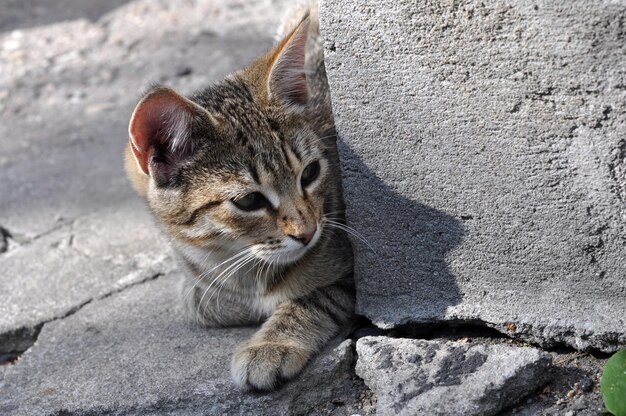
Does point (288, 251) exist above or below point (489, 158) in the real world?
below

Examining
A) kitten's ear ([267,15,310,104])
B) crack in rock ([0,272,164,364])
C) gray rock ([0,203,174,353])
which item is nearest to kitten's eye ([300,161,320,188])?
kitten's ear ([267,15,310,104])

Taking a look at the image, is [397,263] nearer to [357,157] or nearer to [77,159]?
[357,157]

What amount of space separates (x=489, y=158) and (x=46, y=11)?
18.4 feet

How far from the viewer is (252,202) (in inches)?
118

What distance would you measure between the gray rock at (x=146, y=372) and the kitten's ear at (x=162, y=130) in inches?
26.7

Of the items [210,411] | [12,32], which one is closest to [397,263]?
[210,411]

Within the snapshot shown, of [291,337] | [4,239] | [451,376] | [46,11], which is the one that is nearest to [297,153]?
[291,337]

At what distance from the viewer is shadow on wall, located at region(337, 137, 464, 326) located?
293cm

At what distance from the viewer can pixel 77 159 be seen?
5.33 metres

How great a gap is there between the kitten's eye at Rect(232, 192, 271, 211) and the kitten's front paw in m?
0.48

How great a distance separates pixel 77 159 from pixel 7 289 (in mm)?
1469

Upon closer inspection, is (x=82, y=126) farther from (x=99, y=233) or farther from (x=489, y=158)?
(x=489, y=158)

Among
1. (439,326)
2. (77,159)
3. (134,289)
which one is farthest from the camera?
(77,159)

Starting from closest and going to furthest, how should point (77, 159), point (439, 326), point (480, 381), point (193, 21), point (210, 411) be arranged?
point (480, 381)
point (210, 411)
point (439, 326)
point (77, 159)
point (193, 21)
